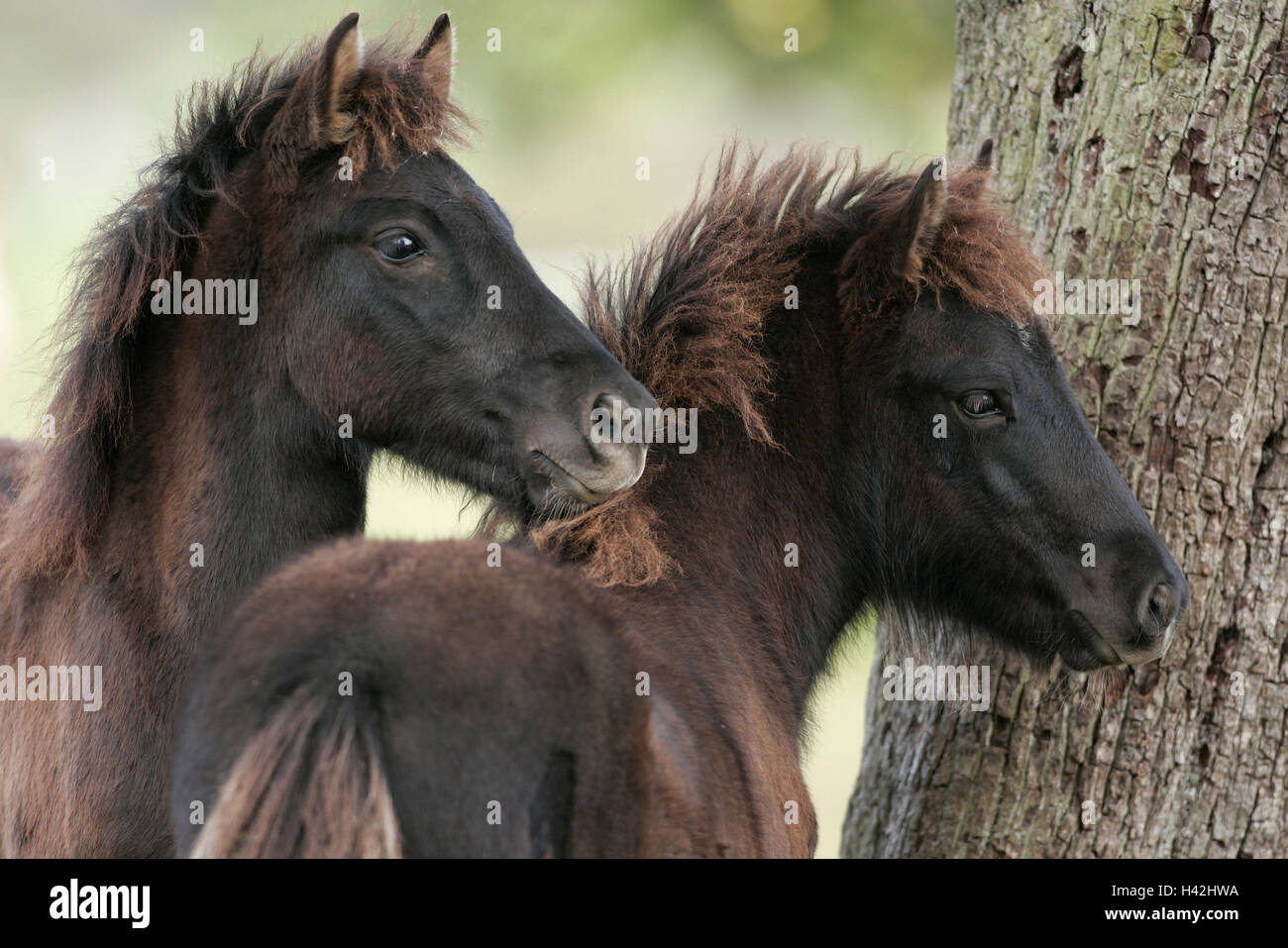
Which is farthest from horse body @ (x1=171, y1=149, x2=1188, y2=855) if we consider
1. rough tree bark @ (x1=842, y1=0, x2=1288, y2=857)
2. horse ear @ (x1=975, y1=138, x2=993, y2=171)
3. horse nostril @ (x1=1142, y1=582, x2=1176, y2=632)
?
rough tree bark @ (x1=842, y1=0, x2=1288, y2=857)

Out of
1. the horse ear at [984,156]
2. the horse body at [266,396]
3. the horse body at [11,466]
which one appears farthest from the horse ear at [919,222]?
the horse body at [11,466]

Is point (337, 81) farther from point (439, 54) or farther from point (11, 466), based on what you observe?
point (11, 466)

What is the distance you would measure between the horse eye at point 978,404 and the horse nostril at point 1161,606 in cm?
77

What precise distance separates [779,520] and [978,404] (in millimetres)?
770

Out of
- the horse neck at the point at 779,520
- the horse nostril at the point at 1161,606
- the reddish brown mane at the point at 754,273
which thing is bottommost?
the horse nostril at the point at 1161,606

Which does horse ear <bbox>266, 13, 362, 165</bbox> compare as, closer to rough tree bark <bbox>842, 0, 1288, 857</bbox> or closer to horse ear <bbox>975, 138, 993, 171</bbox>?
horse ear <bbox>975, 138, 993, 171</bbox>

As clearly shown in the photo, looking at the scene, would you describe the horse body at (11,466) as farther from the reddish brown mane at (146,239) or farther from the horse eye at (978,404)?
A: the horse eye at (978,404)

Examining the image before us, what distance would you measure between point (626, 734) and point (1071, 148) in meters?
3.30

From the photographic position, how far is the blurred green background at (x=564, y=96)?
1327 cm

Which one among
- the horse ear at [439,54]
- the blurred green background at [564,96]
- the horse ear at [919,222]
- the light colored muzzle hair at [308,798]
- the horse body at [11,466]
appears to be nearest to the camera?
the light colored muzzle hair at [308,798]

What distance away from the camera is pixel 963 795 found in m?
4.86

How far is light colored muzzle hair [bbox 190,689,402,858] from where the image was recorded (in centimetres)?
231

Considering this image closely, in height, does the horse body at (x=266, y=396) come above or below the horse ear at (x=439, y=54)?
below
